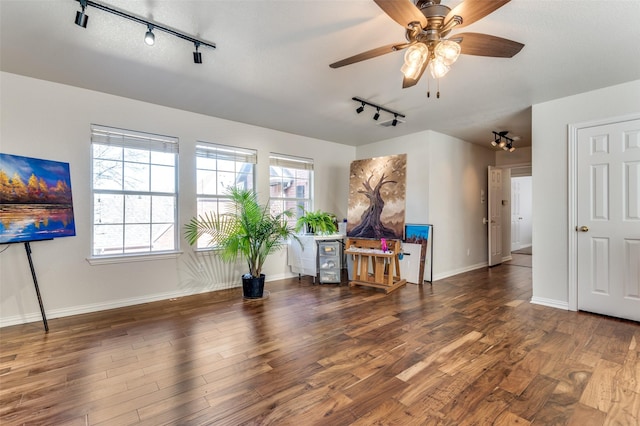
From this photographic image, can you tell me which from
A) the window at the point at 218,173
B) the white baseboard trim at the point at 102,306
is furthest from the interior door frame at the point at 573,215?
the white baseboard trim at the point at 102,306

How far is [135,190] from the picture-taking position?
3918 mm

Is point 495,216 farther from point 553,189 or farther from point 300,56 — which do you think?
point 300,56

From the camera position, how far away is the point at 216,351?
8.36ft

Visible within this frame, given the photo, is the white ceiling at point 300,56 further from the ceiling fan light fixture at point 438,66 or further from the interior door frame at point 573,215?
the interior door frame at point 573,215

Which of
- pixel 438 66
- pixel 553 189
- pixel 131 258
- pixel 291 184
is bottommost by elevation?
pixel 131 258

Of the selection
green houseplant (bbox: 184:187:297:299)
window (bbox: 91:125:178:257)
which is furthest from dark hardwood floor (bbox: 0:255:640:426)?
window (bbox: 91:125:178:257)

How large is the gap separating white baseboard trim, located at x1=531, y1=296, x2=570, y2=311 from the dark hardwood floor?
0.13 meters

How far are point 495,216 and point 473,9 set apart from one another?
19.7ft

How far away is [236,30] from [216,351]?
2628mm

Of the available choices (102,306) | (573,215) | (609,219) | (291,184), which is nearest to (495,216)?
(573,215)

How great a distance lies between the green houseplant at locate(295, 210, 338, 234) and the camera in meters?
5.19

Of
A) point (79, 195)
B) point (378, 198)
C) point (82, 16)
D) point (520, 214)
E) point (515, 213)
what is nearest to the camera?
point (82, 16)

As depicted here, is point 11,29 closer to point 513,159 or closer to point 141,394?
point 141,394

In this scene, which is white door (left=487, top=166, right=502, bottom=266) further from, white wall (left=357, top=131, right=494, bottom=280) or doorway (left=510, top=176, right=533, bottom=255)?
doorway (left=510, top=176, right=533, bottom=255)
